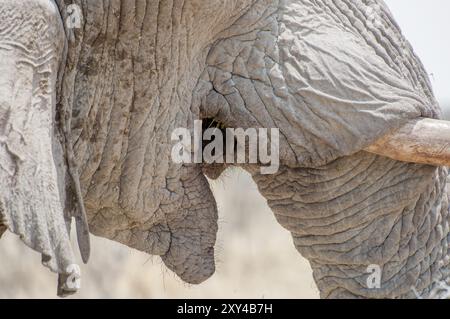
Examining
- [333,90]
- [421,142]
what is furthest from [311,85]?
[421,142]

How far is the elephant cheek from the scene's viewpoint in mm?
3135

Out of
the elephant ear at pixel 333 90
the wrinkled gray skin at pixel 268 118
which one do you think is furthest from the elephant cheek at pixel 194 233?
the elephant ear at pixel 333 90

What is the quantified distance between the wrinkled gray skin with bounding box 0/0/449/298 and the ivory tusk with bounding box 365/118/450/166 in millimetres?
30

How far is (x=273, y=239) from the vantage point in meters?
8.34

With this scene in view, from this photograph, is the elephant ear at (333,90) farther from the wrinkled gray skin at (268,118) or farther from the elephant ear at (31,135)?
the elephant ear at (31,135)

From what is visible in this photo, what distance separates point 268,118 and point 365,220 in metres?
0.35

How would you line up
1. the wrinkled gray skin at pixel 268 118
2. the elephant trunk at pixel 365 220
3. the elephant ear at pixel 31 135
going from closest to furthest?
the elephant ear at pixel 31 135
the wrinkled gray skin at pixel 268 118
the elephant trunk at pixel 365 220

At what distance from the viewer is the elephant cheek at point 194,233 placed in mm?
3135

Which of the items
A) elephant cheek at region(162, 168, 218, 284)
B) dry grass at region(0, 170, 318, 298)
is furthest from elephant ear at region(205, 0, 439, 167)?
dry grass at region(0, 170, 318, 298)

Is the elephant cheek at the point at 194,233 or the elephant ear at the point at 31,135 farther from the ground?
the elephant ear at the point at 31,135

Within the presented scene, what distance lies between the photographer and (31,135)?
2490 millimetres

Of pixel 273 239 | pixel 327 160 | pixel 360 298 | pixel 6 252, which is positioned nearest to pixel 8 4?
pixel 327 160

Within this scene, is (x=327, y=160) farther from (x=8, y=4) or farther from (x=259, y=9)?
(x=8, y=4)

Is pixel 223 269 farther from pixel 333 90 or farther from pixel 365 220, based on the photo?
pixel 333 90
